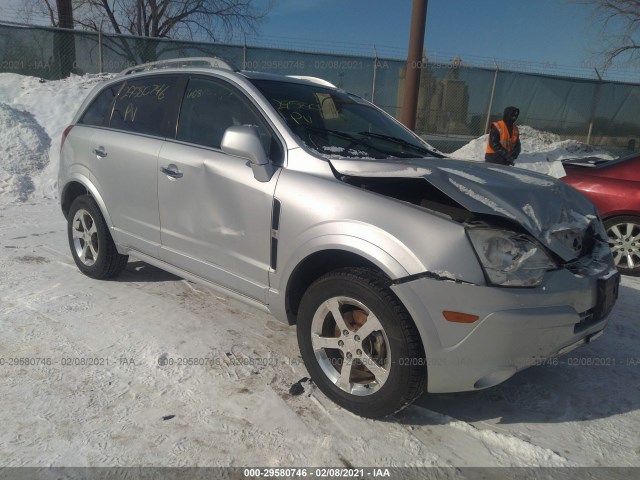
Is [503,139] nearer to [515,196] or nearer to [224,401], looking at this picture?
[515,196]

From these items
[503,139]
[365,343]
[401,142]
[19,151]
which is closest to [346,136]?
[401,142]

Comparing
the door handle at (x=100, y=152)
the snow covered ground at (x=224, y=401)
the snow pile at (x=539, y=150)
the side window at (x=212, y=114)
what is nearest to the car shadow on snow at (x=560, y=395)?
the snow covered ground at (x=224, y=401)

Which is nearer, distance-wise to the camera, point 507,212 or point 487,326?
point 487,326

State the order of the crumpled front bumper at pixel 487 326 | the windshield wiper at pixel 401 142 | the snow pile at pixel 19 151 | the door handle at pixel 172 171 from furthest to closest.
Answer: the snow pile at pixel 19 151 < the windshield wiper at pixel 401 142 < the door handle at pixel 172 171 < the crumpled front bumper at pixel 487 326

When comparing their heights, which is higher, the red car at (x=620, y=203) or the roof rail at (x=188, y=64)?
the roof rail at (x=188, y=64)

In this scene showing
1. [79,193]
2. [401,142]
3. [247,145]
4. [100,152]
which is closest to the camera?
[247,145]

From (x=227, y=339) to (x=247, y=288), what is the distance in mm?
528

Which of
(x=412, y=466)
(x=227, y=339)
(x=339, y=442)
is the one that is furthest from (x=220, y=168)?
(x=412, y=466)

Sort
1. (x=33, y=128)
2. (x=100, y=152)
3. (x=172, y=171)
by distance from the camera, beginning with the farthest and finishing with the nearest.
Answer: (x=33, y=128) → (x=100, y=152) → (x=172, y=171)

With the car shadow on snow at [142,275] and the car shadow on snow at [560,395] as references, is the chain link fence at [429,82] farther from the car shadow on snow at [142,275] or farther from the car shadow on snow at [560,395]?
the car shadow on snow at [560,395]

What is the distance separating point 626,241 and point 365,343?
4136 mm

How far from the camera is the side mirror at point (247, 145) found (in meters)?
2.76

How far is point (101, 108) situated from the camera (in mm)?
4348

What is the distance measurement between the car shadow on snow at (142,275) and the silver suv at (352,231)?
23.5 inches
